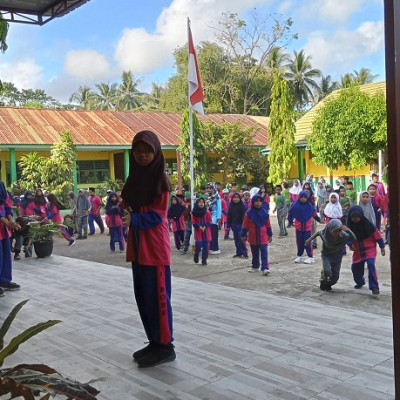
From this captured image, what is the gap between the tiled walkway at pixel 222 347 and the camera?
10.1 feet

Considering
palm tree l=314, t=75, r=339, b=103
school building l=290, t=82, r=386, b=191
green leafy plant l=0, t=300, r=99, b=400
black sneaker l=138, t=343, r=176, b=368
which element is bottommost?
black sneaker l=138, t=343, r=176, b=368

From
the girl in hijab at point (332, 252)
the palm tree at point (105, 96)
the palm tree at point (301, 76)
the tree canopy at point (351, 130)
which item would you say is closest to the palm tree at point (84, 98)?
the palm tree at point (105, 96)

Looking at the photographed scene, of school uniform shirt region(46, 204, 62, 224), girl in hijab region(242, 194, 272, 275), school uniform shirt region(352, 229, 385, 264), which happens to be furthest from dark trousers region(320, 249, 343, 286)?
school uniform shirt region(46, 204, 62, 224)

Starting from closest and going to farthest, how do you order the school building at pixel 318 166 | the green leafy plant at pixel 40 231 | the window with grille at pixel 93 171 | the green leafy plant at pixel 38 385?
the green leafy plant at pixel 38 385 < the green leafy plant at pixel 40 231 < the school building at pixel 318 166 < the window with grille at pixel 93 171

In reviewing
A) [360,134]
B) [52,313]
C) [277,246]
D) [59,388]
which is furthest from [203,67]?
[59,388]

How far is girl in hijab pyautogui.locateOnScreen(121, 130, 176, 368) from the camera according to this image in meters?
3.52

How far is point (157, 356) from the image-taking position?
3.53 meters

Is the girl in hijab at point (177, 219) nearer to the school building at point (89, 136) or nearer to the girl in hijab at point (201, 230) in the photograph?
the girl in hijab at point (201, 230)

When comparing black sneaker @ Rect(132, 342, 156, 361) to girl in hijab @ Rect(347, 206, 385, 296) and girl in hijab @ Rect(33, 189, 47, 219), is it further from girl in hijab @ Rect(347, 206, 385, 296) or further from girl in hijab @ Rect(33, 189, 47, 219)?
girl in hijab @ Rect(33, 189, 47, 219)

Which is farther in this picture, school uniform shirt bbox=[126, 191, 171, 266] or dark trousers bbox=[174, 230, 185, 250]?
dark trousers bbox=[174, 230, 185, 250]

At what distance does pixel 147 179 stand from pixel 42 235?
253 inches

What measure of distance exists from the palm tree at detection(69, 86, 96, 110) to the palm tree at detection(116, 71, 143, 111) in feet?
7.32

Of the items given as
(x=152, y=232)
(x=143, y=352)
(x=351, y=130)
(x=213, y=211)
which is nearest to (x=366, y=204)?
(x=213, y=211)

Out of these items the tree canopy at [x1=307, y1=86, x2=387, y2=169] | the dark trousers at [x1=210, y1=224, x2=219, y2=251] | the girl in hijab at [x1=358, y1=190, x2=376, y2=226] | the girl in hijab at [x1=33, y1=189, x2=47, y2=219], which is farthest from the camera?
the tree canopy at [x1=307, y1=86, x2=387, y2=169]
